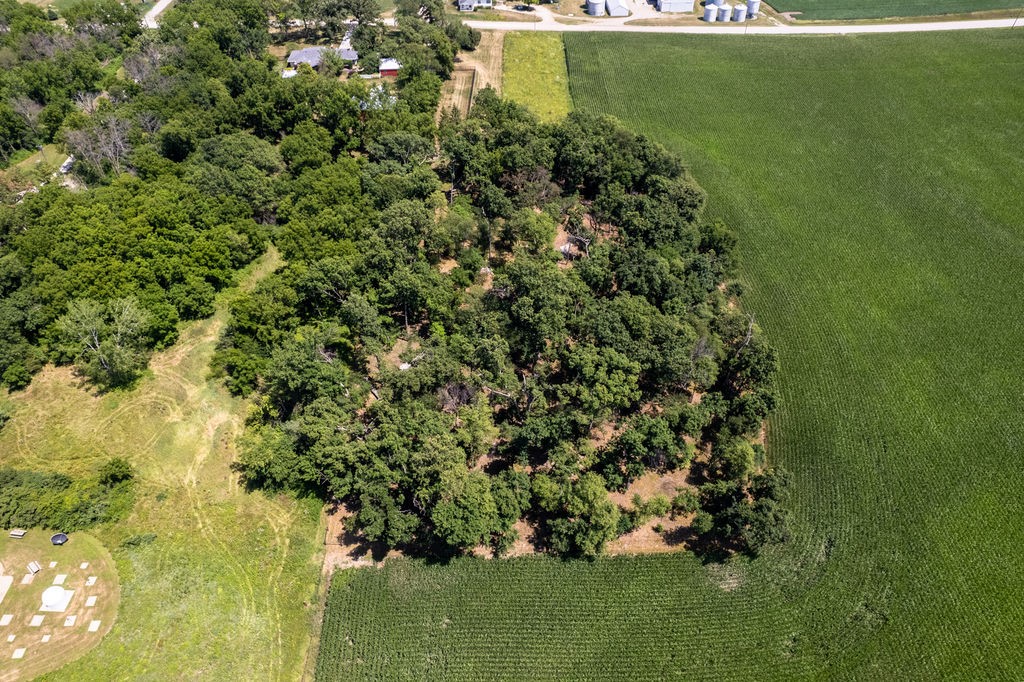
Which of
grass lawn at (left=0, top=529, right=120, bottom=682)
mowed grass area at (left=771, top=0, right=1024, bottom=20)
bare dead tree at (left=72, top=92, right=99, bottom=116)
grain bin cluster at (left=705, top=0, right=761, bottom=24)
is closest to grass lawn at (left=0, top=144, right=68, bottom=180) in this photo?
bare dead tree at (left=72, top=92, right=99, bottom=116)

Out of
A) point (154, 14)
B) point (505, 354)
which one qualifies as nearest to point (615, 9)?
point (154, 14)

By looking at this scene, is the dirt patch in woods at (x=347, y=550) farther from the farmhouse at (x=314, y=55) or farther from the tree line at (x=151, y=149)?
the farmhouse at (x=314, y=55)

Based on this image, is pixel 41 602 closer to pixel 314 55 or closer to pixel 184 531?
pixel 184 531

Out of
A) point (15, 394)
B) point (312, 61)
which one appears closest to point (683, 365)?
point (15, 394)

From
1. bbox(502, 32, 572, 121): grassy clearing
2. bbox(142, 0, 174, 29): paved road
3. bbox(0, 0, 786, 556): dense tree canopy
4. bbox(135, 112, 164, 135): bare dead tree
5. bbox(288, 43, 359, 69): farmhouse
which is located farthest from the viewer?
bbox(142, 0, 174, 29): paved road

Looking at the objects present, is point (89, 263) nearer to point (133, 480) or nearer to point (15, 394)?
point (15, 394)

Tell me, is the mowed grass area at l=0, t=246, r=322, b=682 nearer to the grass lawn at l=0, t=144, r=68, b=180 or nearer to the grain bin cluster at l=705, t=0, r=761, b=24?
the grass lawn at l=0, t=144, r=68, b=180
